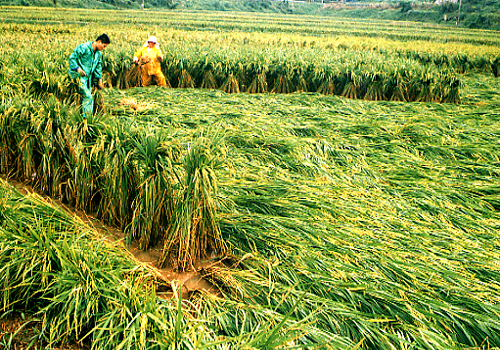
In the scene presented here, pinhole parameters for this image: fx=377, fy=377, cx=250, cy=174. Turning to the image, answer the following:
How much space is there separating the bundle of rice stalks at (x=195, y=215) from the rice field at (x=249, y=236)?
1 cm

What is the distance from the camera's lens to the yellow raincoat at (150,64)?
7699 mm

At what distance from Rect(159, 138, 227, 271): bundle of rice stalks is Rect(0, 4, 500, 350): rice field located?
13mm

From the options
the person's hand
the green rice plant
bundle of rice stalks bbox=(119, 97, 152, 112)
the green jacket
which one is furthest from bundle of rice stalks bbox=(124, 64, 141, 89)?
the green rice plant

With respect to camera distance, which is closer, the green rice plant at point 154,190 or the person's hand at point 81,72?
the green rice plant at point 154,190

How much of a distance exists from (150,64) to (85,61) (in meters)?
2.73

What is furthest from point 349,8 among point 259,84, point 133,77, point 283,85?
point 133,77

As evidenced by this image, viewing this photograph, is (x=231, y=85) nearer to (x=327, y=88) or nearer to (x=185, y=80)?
(x=185, y=80)

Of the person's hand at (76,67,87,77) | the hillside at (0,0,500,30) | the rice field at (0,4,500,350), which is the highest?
the hillside at (0,0,500,30)

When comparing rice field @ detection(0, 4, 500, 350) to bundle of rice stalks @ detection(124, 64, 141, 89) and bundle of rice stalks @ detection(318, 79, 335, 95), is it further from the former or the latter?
bundle of rice stalks @ detection(318, 79, 335, 95)

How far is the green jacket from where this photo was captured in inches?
197

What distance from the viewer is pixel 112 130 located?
3076 mm

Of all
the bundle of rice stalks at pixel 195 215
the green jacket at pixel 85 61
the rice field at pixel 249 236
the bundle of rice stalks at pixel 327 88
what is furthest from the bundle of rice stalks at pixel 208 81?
the bundle of rice stalks at pixel 195 215

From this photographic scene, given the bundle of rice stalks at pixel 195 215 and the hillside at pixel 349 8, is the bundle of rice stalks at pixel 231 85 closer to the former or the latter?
the bundle of rice stalks at pixel 195 215

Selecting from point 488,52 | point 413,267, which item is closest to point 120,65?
point 413,267
